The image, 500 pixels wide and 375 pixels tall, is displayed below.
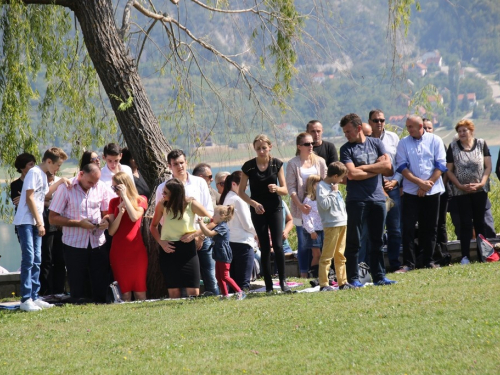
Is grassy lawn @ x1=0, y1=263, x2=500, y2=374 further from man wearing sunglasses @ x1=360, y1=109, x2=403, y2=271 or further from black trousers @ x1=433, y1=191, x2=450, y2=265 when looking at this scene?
Result: black trousers @ x1=433, y1=191, x2=450, y2=265

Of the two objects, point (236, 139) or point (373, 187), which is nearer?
point (373, 187)

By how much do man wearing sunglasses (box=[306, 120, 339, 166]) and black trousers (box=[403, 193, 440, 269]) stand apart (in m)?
1.11

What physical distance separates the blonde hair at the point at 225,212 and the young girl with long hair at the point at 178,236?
264 millimetres

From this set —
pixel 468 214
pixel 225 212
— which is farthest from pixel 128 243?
pixel 468 214

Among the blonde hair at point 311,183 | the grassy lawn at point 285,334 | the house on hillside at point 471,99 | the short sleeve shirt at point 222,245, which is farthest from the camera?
the house on hillside at point 471,99

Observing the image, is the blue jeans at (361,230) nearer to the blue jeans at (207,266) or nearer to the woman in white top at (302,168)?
the woman in white top at (302,168)

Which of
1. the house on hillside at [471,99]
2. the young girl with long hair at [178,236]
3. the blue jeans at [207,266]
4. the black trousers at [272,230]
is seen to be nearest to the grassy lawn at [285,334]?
the black trousers at [272,230]

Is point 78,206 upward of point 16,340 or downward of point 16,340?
upward

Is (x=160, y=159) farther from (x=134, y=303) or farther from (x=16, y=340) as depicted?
(x=16, y=340)

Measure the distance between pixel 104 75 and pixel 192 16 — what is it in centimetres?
229

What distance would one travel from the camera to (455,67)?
17062 centimetres

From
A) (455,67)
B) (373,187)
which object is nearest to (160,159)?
(373,187)

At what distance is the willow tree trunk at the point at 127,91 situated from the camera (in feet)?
38.4

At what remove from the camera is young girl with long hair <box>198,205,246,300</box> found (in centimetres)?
991
